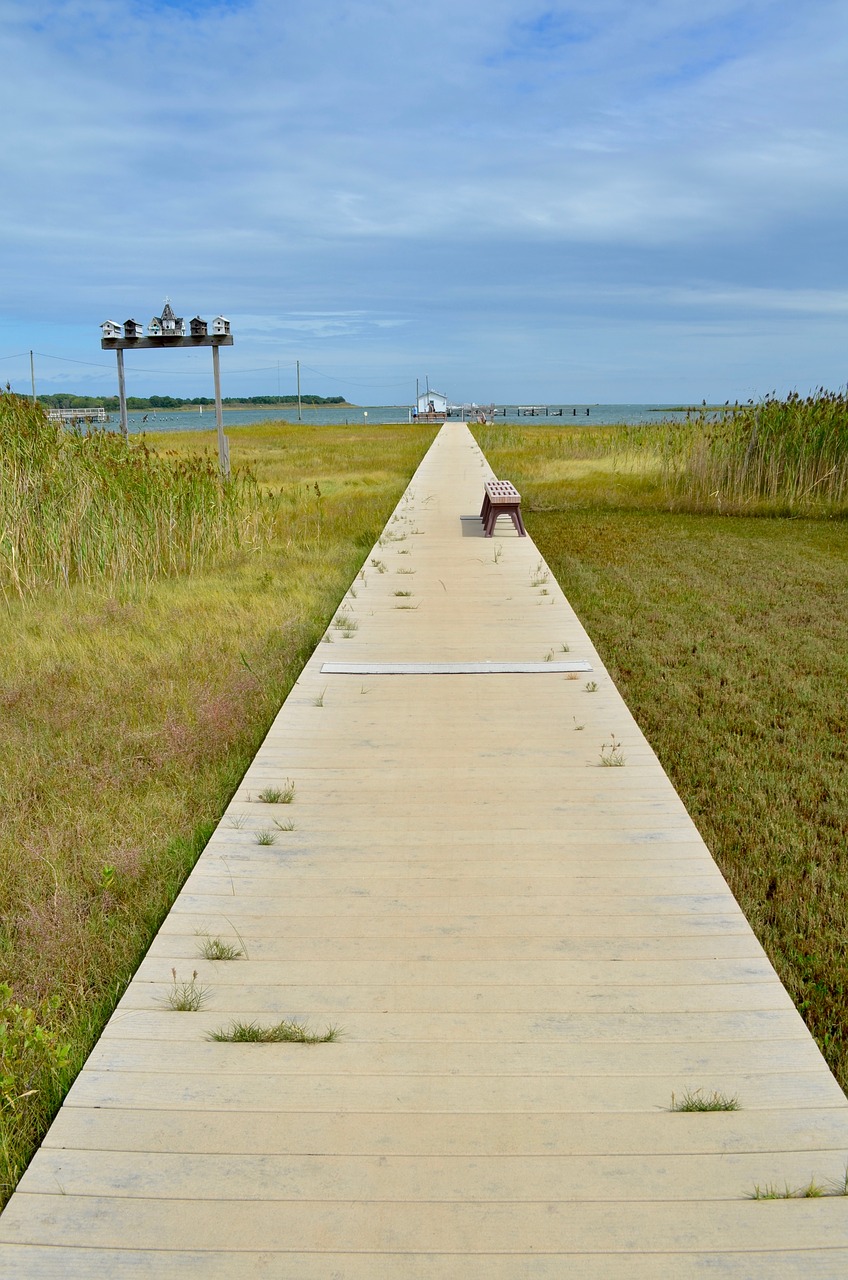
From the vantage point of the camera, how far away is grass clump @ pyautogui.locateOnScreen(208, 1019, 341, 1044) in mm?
2439

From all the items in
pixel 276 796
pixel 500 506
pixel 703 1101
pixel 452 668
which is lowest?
pixel 703 1101

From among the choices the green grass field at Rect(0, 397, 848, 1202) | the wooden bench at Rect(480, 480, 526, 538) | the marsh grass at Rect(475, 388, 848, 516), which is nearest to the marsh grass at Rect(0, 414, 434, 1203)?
the green grass field at Rect(0, 397, 848, 1202)

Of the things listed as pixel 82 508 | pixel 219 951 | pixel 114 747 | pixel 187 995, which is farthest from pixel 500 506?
pixel 187 995

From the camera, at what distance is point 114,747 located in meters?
4.82

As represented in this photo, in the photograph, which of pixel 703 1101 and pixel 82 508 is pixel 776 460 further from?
pixel 703 1101

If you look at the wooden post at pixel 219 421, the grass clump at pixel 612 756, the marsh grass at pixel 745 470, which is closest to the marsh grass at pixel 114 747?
the grass clump at pixel 612 756

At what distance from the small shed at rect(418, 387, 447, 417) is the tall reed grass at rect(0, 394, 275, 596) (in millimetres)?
53268

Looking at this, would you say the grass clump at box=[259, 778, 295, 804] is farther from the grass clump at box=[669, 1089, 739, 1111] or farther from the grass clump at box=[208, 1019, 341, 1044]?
the grass clump at box=[669, 1089, 739, 1111]

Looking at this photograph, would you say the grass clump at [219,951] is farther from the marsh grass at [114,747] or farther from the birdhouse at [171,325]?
the birdhouse at [171,325]

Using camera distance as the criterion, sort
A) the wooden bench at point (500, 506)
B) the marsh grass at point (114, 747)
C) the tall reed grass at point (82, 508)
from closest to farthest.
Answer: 1. the marsh grass at point (114, 747)
2. the tall reed grass at point (82, 508)
3. the wooden bench at point (500, 506)

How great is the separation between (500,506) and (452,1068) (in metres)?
9.16

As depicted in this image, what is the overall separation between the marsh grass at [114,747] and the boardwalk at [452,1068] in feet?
0.67

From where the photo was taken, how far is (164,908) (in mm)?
3289

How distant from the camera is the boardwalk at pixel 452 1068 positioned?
1868mm
